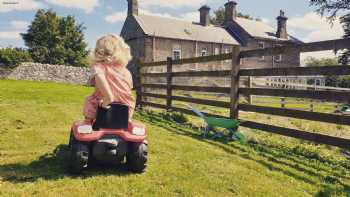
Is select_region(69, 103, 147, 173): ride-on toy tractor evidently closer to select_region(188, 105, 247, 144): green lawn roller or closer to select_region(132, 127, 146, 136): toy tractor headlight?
select_region(132, 127, 146, 136): toy tractor headlight

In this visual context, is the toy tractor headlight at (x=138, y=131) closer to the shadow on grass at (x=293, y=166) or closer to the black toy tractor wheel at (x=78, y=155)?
the black toy tractor wheel at (x=78, y=155)

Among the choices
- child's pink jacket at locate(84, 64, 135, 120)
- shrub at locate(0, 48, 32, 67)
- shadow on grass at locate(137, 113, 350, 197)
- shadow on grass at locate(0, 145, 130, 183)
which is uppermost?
shrub at locate(0, 48, 32, 67)

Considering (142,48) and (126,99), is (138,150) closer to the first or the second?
(126,99)

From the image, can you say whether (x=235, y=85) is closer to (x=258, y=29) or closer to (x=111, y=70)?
(x=111, y=70)

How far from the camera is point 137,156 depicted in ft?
13.0

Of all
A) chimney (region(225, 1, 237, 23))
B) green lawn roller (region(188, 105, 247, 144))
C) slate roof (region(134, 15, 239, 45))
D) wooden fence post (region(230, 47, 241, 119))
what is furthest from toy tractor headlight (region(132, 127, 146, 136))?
chimney (region(225, 1, 237, 23))

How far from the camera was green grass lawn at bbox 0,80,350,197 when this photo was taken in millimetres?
3597

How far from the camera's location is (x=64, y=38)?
141ft

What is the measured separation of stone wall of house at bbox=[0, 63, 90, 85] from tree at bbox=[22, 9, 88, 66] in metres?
9.49

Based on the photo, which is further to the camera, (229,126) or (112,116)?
(229,126)

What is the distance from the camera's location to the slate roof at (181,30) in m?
37.1

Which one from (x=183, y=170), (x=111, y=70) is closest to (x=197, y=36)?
(x=183, y=170)

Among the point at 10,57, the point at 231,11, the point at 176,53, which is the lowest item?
the point at 10,57

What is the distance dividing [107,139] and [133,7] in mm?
35206
